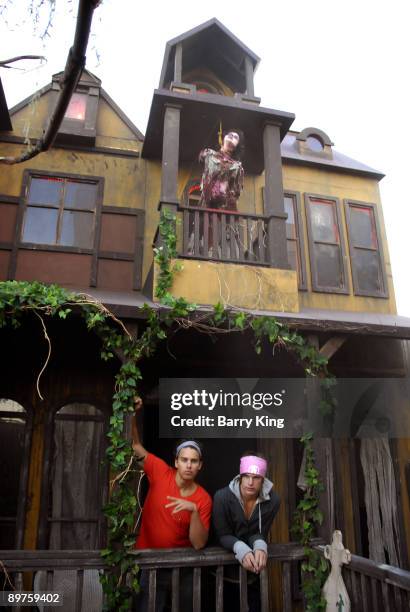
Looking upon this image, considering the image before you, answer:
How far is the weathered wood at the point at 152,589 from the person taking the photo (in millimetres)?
3895

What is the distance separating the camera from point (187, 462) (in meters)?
4.08

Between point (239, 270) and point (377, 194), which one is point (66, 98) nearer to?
point (239, 270)

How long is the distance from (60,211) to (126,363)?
388cm

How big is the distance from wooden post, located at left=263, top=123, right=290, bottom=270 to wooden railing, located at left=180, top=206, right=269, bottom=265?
0.14 metres

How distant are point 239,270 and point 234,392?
180 centimetres

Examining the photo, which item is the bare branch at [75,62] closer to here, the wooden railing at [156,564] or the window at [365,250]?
the wooden railing at [156,564]

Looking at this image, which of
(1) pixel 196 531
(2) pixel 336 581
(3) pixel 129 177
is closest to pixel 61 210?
(3) pixel 129 177

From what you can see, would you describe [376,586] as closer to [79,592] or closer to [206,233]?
[79,592]

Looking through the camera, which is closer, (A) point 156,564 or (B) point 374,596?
(B) point 374,596

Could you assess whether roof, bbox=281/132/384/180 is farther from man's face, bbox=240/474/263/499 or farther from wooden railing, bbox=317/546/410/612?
wooden railing, bbox=317/546/410/612

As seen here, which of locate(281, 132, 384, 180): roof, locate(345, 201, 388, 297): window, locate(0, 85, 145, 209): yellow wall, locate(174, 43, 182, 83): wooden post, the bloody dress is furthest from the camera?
locate(281, 132, 384, 180): roof

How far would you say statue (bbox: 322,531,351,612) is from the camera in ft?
13.0

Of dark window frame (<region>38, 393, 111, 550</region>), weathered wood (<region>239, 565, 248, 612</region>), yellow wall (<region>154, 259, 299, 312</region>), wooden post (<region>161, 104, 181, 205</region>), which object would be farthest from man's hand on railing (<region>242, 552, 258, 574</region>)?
wooden post (<region>161, 104, 181, 205</region>)

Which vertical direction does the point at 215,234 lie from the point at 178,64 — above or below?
below
